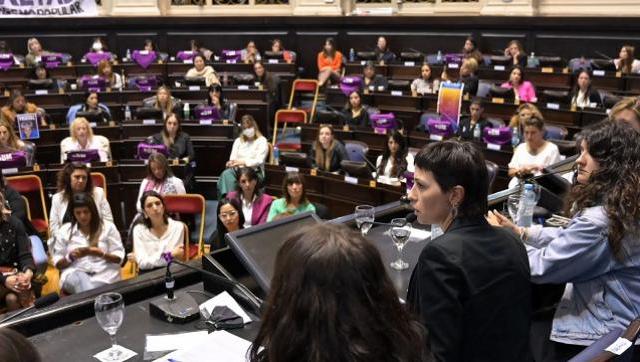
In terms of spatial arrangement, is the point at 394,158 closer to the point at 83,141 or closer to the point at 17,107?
the point at 83,141

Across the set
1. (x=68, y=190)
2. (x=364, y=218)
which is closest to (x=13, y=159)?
(x=68, y=190)

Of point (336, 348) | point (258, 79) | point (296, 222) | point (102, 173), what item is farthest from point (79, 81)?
point (336, 348)

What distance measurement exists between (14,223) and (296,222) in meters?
2.53

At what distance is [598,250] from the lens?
1.82 metres

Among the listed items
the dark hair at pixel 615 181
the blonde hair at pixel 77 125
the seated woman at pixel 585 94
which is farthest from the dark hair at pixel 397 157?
the dark hair at pixel 615 181

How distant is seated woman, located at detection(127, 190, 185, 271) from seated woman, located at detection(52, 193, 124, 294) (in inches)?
5.6

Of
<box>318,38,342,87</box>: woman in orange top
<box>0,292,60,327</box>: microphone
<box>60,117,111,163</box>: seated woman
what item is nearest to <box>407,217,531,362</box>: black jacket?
<box>0,292,60,327</box>: microphone

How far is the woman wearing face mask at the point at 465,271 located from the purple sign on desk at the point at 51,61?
31.4ft

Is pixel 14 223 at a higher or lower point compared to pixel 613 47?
lower

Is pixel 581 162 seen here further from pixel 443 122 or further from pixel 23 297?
pixel 443 122

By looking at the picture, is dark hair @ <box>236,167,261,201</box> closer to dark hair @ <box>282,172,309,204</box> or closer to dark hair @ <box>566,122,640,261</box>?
dark hair @ <box>282,172,309,204</box>

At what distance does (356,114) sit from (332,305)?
631cm

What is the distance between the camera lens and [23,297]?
3600 millimetres

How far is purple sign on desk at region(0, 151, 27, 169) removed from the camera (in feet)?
17.7
